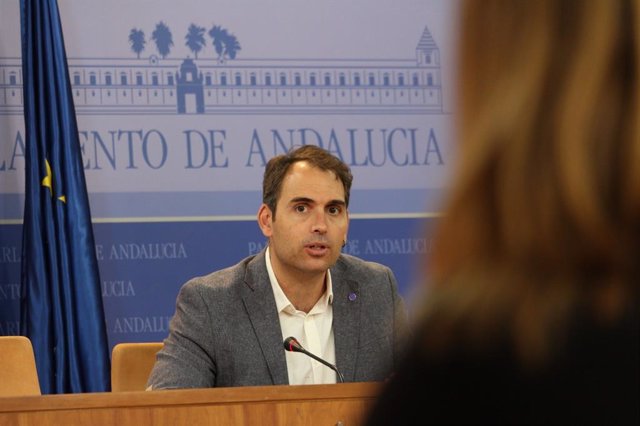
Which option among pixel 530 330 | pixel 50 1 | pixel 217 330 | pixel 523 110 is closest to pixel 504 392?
pixel 530 330

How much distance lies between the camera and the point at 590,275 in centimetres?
70

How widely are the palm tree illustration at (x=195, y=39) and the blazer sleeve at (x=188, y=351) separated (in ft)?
6.67

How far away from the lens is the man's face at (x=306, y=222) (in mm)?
4105

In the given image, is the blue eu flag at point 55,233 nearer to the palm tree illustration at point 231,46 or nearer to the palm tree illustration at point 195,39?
the palm tree illustration at point 195,39

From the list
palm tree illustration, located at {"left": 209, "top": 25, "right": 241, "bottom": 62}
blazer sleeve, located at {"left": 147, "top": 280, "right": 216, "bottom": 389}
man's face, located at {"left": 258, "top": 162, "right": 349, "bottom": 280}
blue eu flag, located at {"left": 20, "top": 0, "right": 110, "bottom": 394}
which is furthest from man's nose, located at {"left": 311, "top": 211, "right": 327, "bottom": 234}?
palm tree illustration, located at {"left": 209, "top": 25, "right": 241, "bottom": 62}

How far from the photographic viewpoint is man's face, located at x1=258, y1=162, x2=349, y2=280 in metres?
4.11

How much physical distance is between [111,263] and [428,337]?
16.3 feet

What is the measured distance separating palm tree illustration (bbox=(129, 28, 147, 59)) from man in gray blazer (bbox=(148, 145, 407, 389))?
166 centimetres

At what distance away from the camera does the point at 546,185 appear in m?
0.71

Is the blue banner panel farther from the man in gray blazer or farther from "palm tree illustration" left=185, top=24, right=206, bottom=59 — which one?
the man in gray blazer

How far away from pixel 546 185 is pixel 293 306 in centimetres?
338

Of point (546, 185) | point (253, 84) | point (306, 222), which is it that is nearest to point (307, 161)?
point (306, 222)

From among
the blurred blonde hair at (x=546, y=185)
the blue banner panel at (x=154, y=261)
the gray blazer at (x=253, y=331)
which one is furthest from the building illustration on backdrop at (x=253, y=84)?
the blurred blonde hair at (x=546, y=185)

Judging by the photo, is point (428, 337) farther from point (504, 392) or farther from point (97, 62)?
point (97, 62)
